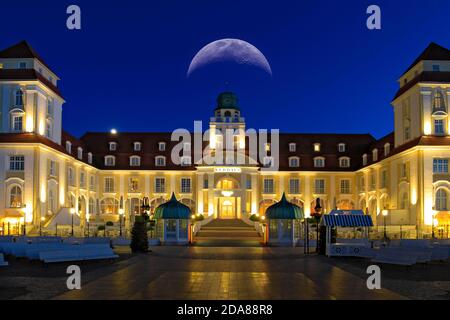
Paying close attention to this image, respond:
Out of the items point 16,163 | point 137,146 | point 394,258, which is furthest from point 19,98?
point 394,258

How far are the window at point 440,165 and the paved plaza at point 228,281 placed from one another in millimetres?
25168

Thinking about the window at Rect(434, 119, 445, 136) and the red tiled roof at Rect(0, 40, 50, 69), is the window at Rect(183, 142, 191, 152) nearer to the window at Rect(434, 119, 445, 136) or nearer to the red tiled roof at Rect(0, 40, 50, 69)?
the red tiled roof at Rect(0, 40, 50, 69)

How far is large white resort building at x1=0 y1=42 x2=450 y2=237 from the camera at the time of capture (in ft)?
155

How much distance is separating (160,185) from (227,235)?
2416 cm

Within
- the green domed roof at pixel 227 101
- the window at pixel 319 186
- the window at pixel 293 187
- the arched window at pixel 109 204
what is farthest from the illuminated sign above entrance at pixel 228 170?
the arched window at pixel 109 204

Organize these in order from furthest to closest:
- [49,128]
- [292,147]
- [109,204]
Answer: [292,147]
[109,204]
[49,128]

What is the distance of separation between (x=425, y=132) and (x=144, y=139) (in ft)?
127

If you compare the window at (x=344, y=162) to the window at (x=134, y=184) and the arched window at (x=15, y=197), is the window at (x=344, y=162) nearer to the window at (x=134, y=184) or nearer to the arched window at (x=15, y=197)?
the window at (x=134, y=184)

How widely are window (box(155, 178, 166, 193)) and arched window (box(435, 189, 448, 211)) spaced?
115 feet

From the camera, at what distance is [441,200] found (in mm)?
47625

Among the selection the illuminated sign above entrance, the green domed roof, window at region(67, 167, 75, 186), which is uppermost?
the green domed roof

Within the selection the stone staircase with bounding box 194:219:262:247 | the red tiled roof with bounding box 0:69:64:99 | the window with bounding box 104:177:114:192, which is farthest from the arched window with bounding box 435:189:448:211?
the window with bounding box 104:177:114:192

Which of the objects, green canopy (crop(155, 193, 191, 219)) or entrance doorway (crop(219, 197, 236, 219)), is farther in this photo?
entrance doorway (crop(219, 197, 236, 219))

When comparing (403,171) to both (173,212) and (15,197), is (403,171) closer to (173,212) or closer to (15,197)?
(173,212)
